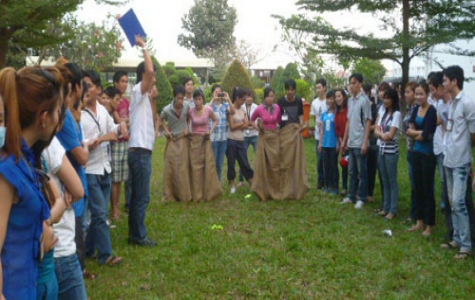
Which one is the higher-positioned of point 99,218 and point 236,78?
point 236,78

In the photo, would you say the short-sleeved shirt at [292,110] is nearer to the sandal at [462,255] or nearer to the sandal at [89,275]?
the sandal at [462,255]

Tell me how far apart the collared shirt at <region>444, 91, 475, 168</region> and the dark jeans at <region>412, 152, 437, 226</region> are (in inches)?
30.3

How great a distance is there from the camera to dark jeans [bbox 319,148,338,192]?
8633mm

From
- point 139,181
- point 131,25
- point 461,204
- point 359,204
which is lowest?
point 359,204

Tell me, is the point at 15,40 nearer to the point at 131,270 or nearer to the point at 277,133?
the point at 277,133

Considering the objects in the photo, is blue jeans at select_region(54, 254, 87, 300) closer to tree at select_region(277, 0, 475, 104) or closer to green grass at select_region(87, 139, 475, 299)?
green grass at select_region(87, 139, 475, 299)

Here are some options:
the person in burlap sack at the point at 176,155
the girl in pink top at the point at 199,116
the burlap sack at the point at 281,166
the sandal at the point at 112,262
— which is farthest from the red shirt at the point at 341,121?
the sandal at the point at 112,262

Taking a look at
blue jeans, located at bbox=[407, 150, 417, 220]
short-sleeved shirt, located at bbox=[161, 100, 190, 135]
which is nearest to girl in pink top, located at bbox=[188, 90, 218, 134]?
short-sleeved shirt, located at bbox=[161, 100, 190, 135]

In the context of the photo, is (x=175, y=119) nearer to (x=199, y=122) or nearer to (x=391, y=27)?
(x=199, y=122)

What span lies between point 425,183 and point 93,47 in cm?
2577

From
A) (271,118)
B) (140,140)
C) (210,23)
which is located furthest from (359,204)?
(210,23)

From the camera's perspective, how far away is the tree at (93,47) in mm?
Result: 28484

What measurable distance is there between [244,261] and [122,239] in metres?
1.57

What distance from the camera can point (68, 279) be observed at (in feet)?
8.17
